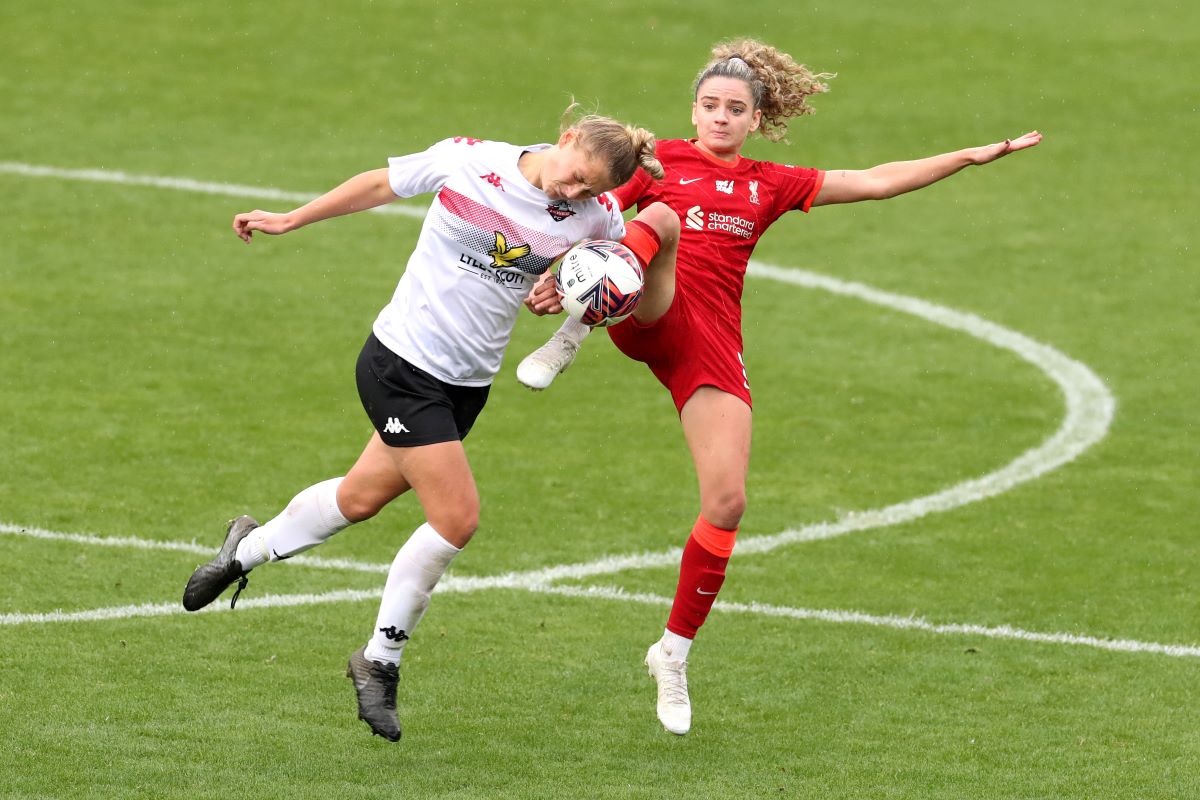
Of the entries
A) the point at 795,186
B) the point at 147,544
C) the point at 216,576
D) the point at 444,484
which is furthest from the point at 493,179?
the point at 147,544

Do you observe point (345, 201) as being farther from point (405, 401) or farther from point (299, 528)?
point (299, 528)

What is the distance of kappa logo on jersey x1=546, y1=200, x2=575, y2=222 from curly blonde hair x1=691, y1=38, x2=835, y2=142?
141 centimetres

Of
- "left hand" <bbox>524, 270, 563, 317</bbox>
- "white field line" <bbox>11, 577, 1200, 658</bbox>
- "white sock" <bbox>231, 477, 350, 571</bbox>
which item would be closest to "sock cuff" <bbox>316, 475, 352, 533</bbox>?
"white sock" <bbox>231, 477, 350, 571</bbox>

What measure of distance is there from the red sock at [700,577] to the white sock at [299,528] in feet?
4.59

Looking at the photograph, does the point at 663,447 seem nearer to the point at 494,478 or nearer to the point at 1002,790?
the point at 494,478

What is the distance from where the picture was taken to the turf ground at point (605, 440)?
7133 mm

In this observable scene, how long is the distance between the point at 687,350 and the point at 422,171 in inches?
54.9

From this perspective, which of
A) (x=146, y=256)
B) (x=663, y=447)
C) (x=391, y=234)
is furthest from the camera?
(x=391, y=234)

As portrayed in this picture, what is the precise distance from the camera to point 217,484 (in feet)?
33.7

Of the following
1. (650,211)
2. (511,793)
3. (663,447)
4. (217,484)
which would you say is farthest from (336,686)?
(663,447)

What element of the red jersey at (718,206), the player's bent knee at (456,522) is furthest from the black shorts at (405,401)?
the red jersey at (718,206)

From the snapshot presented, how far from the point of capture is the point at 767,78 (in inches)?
315

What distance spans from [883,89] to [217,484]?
11.8 m

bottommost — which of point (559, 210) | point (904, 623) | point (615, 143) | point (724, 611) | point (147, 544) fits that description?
point (147, 544)
